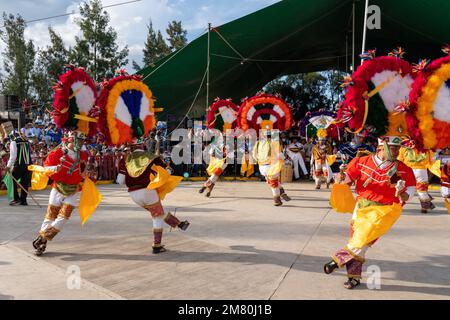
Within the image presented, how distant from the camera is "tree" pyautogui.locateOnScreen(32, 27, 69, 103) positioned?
30.3 m

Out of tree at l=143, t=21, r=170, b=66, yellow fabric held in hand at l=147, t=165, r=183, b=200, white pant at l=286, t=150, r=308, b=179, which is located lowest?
white pant at l=286, t=150, r=308, b=179

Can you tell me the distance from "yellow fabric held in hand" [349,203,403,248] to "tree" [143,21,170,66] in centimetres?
3611

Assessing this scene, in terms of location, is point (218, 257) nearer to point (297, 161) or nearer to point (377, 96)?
point (377, 96)

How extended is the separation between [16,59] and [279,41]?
22.9 meters

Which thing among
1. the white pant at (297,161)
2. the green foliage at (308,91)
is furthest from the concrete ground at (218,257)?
the green foliage at (308,91)

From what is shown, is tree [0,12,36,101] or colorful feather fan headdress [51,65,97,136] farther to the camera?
tree [0,12,36,101]

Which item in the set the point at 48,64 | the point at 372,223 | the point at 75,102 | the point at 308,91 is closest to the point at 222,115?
the point at 75,102

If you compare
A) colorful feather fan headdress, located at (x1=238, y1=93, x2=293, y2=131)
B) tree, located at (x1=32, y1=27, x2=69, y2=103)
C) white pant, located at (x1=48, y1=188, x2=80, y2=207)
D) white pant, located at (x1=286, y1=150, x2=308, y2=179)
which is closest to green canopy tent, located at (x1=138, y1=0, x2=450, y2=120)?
colorful feather fan headdress, located at (x1=238, y1=93, x2=293, y2=131)

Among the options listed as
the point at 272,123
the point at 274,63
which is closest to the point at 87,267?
the point at 272,123

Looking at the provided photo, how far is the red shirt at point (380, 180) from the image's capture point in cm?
421

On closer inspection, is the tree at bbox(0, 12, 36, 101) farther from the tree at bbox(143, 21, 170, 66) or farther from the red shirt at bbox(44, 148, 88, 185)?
the red shirt at bbox(44, 148, 88, 185)

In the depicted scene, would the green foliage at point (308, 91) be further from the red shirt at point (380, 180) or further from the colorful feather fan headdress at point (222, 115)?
the red shirt at point (380, 180)

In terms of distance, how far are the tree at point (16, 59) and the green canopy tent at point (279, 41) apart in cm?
1921

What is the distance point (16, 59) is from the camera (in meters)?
29.8
